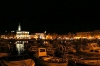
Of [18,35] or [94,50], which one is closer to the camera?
[94,50]

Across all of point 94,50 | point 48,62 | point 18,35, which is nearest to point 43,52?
point 48,62

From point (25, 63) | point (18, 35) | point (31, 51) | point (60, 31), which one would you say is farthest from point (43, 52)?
point (60, 31)

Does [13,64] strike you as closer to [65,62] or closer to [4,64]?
[4,64]

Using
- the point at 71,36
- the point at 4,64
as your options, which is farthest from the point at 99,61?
the point at 71,36

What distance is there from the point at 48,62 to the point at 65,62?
197 cm

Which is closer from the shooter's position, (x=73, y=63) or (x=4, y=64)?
(x=4, y=64)

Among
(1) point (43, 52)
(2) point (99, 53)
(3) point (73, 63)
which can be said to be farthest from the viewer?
(2) point (99, 53)

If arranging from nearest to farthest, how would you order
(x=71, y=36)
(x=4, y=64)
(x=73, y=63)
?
(x=4, y=64), (x=73, y=63), (x=71, y=36)

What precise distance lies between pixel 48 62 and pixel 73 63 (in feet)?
10.7

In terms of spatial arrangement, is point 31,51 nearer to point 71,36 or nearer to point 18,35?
point 71,36

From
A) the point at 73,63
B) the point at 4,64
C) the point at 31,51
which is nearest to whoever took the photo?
the point at 4,64

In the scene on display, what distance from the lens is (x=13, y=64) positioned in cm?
1998

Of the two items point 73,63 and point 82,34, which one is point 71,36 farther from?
point 73,63

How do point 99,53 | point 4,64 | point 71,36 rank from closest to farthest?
point 4,64 < point 99,53 < point 71,36
